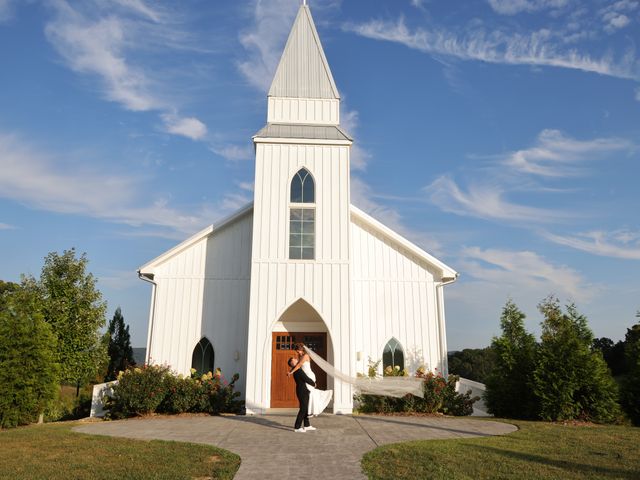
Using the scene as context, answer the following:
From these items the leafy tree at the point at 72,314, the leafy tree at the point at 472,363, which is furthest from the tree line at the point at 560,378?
the leafy tree at the point at 472,363

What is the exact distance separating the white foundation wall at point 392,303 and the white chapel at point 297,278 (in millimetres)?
36

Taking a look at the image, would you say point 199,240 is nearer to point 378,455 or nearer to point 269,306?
point 269,306

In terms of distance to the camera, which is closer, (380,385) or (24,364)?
(24,364)

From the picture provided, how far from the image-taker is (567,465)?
7.23m

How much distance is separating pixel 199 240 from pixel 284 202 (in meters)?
3.67

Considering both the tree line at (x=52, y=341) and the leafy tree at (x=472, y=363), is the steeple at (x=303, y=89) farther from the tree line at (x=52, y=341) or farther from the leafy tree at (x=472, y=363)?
the leafy tree at (x=472, y=363)

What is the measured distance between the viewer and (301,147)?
15.6 m

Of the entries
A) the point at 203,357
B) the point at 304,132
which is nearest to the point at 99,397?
the point at 203,357

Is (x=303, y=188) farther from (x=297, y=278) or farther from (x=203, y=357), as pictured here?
(x=203, y=357)

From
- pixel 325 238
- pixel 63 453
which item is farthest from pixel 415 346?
pixel 63 453

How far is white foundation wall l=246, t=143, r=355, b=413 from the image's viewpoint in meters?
14.0

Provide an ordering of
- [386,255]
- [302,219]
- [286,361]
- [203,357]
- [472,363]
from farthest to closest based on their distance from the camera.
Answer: [472,363]
[386,255]
[203,357]
[286,361]
[302,219]

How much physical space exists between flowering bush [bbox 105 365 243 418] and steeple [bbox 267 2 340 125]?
359 inches

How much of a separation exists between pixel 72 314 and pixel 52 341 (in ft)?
17.1
